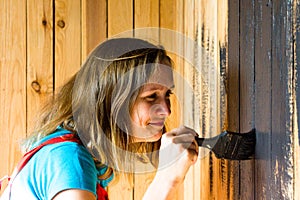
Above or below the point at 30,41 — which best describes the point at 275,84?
below

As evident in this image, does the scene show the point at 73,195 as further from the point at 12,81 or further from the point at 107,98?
the point at 12,81

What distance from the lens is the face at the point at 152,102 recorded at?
1081 mm

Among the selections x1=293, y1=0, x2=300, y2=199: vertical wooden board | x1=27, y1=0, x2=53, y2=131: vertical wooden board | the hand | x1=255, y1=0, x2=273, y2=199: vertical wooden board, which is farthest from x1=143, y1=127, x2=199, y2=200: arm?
x1=27, y1=0, x2=53, y2=131: vertical wooden board

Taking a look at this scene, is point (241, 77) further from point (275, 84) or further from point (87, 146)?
point (87, 146)

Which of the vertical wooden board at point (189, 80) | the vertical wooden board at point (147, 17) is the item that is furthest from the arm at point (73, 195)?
the vertical wooden board at point (147, 17)

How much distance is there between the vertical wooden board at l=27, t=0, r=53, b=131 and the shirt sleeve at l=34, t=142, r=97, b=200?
0.75 meters

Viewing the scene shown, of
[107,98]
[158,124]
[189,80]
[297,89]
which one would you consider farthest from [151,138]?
[297,89]

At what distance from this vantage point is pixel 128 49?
1088 mm

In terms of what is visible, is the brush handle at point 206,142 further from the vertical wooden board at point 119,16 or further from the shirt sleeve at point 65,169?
the vertical wooden board at point 119,16

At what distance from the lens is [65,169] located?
928 millimetres

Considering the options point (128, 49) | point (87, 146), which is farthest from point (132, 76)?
Answer: point (87, 146)

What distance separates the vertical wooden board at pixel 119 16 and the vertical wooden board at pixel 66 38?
0.36 ft

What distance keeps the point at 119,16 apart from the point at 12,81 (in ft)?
1.43

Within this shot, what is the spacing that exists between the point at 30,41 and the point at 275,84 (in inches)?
42.4
